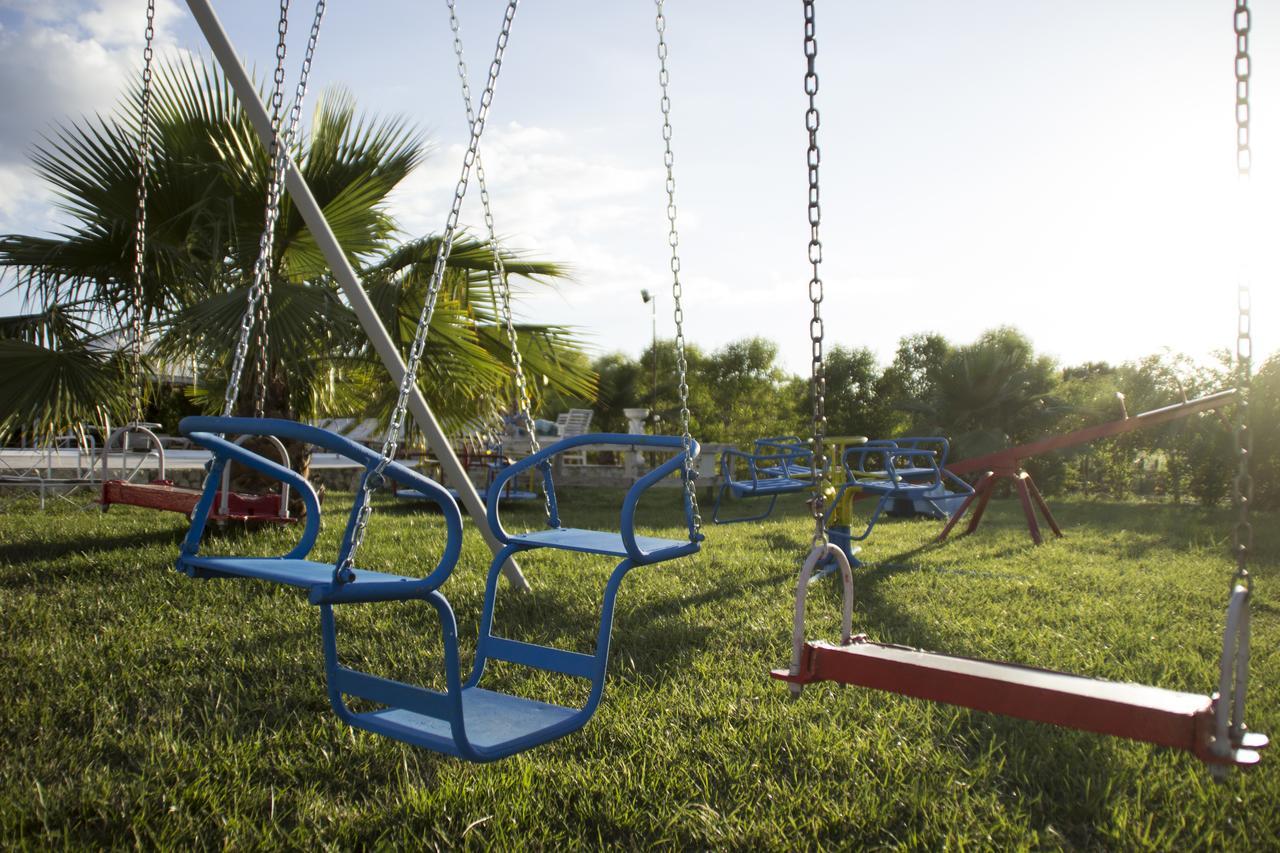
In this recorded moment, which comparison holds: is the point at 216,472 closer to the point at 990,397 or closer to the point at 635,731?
the point at 635,731

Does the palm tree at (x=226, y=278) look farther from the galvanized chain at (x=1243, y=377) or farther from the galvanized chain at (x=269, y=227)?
the galvanized chain at (x=1243, y=377)

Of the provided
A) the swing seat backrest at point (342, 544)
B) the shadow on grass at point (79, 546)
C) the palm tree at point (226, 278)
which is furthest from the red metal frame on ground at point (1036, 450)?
the shadow on grass at point (79, 546)

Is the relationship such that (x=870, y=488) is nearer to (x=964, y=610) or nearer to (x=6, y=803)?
(x=964, y=610)

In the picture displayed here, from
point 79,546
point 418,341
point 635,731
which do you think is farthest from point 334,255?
point 79,546

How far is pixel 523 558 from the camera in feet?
20.7

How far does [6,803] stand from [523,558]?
401 cm

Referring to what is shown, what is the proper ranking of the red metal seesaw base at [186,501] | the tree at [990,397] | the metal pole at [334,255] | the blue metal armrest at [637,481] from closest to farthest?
the blue metal armrest at [637,481] < the metal pole at [334,255] < the red metal seesaw base at [186,501] < the tree at [990,397]

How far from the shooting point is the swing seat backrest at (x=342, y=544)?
189 centimetres

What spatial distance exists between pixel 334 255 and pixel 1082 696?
13.2ft

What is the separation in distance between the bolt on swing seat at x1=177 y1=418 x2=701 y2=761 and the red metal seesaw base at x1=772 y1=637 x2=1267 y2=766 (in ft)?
2.14

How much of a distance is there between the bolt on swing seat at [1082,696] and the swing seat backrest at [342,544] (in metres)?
0.85

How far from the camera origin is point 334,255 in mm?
4609

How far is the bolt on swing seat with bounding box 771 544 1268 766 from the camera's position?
5.53 ft

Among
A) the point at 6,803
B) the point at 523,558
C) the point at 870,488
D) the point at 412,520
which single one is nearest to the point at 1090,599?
the point at 870,488
